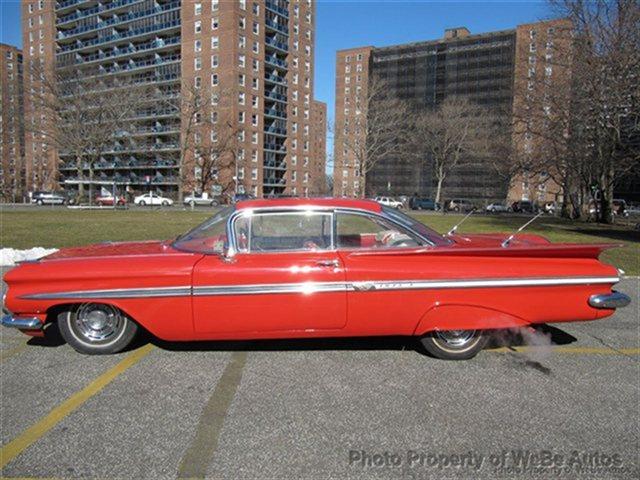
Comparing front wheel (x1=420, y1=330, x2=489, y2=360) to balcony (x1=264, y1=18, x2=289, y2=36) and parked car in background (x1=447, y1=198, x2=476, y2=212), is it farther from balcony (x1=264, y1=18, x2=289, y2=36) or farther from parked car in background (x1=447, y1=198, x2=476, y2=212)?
balcony (x1=264, y1=18, x2=289, y2=36)

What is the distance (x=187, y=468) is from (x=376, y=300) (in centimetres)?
198

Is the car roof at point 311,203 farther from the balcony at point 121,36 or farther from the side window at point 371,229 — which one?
the balcony at point 121,36

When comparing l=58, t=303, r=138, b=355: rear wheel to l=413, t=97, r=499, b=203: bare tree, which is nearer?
l=58, t=303, r=138, b=355: rear wheel

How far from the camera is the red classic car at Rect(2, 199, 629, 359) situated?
160 inches

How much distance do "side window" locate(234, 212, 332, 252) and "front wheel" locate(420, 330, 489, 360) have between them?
51.1 inches

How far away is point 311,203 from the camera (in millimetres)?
4457

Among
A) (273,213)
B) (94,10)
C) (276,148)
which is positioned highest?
(94,10)

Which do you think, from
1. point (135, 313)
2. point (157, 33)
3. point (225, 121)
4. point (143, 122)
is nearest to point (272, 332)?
point (135, 313)

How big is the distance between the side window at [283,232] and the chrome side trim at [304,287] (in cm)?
38

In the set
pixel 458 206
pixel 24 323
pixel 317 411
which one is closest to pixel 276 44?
pixel 458 206

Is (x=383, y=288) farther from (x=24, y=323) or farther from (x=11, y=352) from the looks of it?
(x=11, y=352)

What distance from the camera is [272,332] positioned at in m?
4.16

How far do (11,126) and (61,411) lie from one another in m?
65.4

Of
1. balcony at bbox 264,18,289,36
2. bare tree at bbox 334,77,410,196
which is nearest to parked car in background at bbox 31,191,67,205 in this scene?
bare tree at bbox 334,77,410,196
